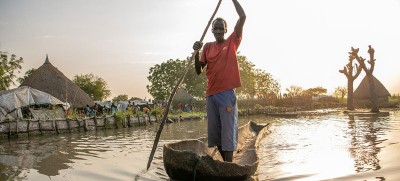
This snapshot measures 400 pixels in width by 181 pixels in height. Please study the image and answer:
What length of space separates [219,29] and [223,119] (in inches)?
43.2

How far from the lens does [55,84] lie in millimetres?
24125

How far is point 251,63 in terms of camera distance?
161ft

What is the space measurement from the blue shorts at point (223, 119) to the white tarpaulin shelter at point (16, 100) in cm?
1345

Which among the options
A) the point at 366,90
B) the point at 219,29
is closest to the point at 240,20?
the point at 219,29

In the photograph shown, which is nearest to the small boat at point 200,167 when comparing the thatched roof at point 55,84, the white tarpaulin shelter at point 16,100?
the white tarpaulin shelter at point 16,100

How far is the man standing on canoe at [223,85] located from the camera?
3.81 meters

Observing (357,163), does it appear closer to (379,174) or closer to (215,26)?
(379,174)

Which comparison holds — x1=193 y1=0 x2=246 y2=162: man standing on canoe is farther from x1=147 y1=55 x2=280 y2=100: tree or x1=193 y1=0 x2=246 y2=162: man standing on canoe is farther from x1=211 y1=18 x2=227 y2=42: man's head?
x1=147 y1=55 x2=280 y2=100: tree

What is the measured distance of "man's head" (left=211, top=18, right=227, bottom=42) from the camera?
4.03m

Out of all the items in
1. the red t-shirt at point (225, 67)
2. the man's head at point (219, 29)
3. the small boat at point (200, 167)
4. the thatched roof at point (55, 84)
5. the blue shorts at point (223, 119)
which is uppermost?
the thatched roof at point (55, 84)

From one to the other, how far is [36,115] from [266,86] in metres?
42.0

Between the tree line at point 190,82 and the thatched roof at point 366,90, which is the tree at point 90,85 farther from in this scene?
the thatched roof at point 366,90

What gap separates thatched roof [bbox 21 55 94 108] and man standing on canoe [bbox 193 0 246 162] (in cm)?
2166

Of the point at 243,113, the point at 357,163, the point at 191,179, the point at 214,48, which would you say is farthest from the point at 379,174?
the point at 243,113
